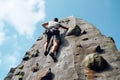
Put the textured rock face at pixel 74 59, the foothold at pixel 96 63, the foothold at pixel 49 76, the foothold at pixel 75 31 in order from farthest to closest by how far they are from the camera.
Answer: the foothold at pixel 75 31, the foothold at pixel 49 76, the foothold at pixel 96 63, the textured rock face at pixel 74 59

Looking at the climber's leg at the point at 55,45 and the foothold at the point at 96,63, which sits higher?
the climber's leg at the point at 55,45

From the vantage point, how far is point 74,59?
15.8 m

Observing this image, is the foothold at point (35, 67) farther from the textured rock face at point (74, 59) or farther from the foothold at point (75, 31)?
the foothold at point (75, 31)

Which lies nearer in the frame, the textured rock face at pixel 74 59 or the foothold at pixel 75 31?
the textured rock face at pixel 74 59

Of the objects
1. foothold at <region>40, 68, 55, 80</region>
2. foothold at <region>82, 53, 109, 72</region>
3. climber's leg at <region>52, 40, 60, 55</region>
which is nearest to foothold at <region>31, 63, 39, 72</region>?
climber's leg at <region>52, 40, 60, 55</region>

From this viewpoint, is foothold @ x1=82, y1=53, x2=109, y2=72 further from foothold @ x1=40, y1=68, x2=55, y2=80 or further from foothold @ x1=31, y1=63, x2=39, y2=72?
foothold @ x1=31, y1=63, x2=39, y2=72

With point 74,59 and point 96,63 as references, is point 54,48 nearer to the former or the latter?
point 74,59

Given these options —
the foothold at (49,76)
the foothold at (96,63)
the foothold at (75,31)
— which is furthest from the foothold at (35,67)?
the foothold at (96,63)

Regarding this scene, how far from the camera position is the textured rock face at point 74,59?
14.1 metres

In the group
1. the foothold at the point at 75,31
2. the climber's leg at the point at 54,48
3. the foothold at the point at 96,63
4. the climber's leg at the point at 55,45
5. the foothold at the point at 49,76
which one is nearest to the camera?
the foothold at the point at 96,63

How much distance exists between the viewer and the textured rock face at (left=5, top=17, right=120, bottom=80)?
14.1 m

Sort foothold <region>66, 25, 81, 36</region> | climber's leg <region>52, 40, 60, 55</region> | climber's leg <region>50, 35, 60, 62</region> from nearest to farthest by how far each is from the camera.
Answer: climber's leg <region>50, 35, 60, 62</region>, climber's leg <region>52, 40, 60, 55</region>, foothold <region>66, 25, 81, 36</region>

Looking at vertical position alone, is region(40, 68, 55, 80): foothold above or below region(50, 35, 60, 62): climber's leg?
below

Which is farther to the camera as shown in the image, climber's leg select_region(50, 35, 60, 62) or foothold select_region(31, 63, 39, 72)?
foothold select_region(31, 63, 39, 72)
